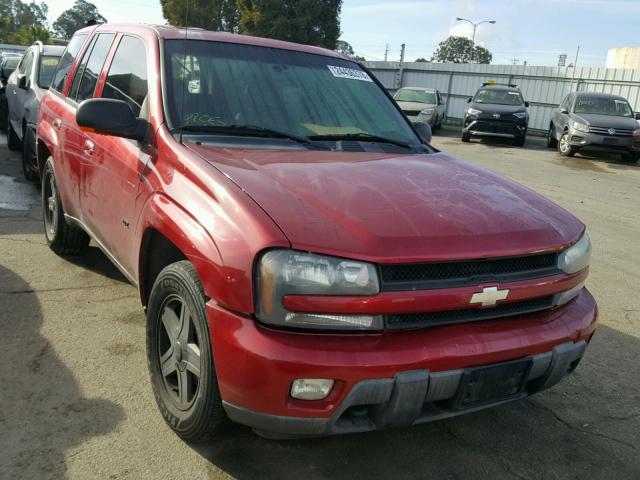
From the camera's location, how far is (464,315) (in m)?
2.19

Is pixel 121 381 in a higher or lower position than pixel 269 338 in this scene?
lower

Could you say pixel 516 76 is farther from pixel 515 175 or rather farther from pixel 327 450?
pixel 327 450

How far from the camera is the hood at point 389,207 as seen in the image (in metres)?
2.06

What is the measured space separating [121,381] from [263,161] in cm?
135

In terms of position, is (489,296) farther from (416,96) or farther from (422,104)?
(416,96)

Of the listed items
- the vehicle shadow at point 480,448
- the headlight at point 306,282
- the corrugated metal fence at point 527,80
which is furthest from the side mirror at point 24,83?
the corrugated metal fence at point 527,80

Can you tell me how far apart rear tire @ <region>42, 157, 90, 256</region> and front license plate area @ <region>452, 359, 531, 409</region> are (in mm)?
3176

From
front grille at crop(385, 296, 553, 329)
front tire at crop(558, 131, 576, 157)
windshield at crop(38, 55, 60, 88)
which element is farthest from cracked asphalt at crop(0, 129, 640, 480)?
front tire at crop(558, 131, 576, 157)

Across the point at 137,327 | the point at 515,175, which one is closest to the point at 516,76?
the point at 515,175

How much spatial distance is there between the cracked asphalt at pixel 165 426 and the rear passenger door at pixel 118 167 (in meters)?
0.56

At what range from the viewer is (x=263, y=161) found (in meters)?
2.61

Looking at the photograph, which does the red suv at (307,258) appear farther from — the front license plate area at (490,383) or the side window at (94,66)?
the side window at (94,66)

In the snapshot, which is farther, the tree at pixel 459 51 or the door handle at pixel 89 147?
the tree at pixel 459 51

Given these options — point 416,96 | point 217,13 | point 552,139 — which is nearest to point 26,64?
point 416,96
